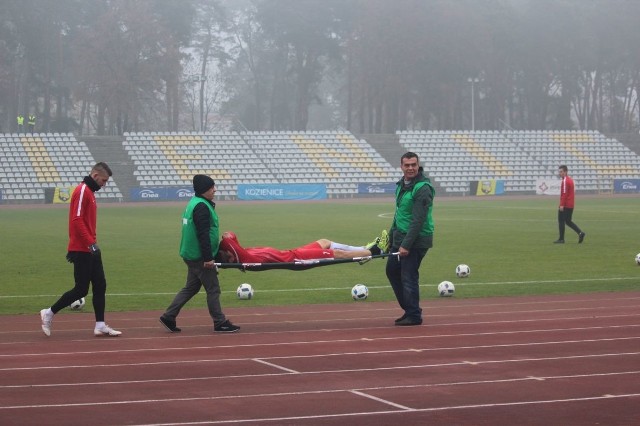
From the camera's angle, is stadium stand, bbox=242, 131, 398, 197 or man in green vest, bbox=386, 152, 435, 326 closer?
man in green vest, bbox=386, 152, 435, 326

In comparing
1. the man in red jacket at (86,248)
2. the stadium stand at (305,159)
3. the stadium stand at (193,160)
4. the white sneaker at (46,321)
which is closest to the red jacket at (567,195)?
the man in red jacket at (86,248)

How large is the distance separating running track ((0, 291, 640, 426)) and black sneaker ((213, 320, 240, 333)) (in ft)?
0.41

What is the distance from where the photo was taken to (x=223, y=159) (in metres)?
73.6

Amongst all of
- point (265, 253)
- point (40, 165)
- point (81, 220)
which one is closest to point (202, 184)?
point (265, 253)

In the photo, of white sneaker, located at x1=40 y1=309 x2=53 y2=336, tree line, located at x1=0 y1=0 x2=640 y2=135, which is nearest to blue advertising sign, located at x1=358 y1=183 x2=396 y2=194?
tree line, located at x1=0 y1=0 x2=640 y2=135

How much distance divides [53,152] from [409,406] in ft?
213

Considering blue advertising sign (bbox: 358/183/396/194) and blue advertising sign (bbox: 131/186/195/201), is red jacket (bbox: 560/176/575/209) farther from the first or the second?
blue advertising sign (bbox: 358/183/396/194)

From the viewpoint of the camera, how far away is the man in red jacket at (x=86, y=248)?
40.6 ft

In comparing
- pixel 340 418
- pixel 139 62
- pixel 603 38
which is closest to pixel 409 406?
pixel 340 418

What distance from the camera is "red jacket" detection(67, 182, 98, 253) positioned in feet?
40.5

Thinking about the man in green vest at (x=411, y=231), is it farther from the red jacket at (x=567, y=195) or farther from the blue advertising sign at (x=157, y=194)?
the blue advertising sign at (x=157, y=194)

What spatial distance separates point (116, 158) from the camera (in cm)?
7200

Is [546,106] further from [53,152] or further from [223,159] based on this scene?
[53,152]

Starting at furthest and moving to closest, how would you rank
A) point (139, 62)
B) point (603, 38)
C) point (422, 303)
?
1. point (603, 38)
2. point (139, 62)
3. point (422, 303)
